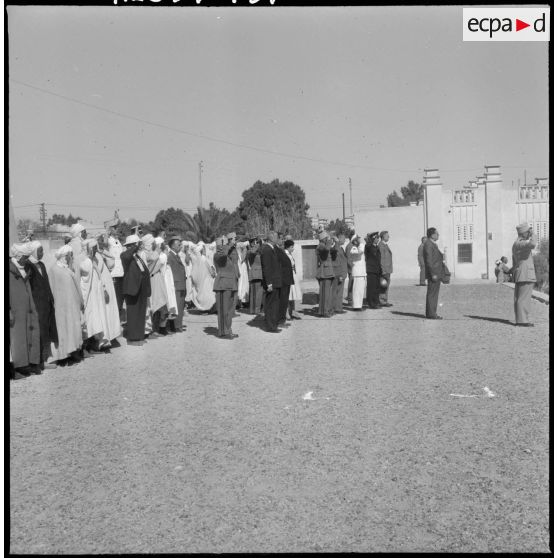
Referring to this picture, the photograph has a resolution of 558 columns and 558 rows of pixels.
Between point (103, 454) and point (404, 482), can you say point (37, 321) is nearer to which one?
point (103, 454)

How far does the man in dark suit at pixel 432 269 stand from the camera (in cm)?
1405

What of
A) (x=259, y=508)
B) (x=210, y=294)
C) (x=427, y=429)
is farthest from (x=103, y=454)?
(x=210, y=294)

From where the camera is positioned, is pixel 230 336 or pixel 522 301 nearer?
pixel 230 336

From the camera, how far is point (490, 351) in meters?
10.2

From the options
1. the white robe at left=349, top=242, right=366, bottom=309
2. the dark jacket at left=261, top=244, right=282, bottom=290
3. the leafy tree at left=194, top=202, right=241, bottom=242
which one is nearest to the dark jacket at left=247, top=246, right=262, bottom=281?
the white robe at left=349, top=242, right=366, bottom=309

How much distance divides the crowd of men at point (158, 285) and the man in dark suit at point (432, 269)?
2 cm

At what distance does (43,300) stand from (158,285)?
3.57 metres

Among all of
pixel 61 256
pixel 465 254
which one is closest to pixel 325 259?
pixel 61 256

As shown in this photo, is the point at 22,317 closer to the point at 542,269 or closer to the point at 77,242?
the point at 77,242

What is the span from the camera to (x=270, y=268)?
42.8 ft

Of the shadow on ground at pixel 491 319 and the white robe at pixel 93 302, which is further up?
the white robe at pixel 93 302

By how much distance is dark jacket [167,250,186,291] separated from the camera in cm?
1355

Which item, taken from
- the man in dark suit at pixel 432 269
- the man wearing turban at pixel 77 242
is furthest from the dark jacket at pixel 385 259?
the man wearing turban at pixel 77 242

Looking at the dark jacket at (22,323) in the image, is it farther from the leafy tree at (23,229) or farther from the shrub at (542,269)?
the shrub at (542,269)
